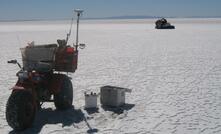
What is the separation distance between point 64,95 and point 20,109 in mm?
1470

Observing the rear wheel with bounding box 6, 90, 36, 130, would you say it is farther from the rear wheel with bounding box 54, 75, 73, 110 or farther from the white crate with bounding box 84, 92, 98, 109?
the white crate with bounding box 84, 92, 98, 109

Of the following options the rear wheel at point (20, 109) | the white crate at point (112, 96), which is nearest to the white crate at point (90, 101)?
the white crate at point (112, 96)

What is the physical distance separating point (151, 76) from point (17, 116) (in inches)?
238

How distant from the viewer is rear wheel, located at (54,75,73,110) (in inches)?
290

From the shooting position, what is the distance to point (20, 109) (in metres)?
6.07

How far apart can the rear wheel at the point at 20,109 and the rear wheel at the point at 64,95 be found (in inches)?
45.5

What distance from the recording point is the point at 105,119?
6.95m

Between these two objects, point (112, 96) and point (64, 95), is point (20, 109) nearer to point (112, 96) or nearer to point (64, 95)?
point (64, 95)

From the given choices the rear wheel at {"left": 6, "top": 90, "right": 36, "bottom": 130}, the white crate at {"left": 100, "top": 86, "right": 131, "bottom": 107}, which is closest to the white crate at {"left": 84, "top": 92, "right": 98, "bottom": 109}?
the white crate at {"left": 100, "top": 86, "right": 131, "bottom": 107}

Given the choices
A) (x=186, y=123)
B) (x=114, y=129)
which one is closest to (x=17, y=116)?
(x=114, y=129)

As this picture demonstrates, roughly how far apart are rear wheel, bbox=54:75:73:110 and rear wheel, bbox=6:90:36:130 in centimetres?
116

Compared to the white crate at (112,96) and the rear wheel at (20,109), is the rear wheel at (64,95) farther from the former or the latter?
the rear wheel at (20,109)

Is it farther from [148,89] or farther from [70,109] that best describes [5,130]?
[148,89]

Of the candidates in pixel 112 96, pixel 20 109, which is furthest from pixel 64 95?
pixel 20 109
